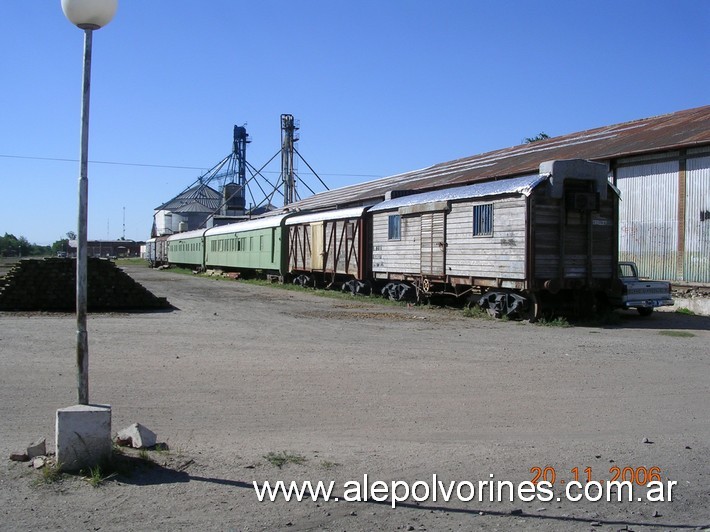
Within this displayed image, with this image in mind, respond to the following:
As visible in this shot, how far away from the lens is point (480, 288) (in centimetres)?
1825

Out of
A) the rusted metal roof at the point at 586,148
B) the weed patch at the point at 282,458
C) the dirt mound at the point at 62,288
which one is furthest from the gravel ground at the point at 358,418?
the rusted metal roof at the point at 586,148

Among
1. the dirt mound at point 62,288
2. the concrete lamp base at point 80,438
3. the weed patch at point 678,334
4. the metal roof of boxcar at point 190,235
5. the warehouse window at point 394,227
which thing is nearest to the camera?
the concrete lamp base at point 80,438

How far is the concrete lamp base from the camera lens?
→ 5082 millimetres

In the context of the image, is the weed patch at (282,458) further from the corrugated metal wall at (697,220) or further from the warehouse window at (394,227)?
the corrugated metal wall at (697,220)

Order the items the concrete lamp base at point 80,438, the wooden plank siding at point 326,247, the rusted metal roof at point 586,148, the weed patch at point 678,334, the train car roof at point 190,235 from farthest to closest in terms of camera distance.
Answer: the train car roof at point 190,235
the wooden plank siding at point 326,247
the rusted metal roof at point 586,148
the weed patch at point 678,334
the concrete lamp base at point 80,438

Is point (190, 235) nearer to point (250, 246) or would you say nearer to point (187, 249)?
point (187, 249)

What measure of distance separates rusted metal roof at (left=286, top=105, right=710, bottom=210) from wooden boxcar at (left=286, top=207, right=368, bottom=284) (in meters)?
5.26

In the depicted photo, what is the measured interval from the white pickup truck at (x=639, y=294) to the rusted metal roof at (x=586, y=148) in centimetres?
476

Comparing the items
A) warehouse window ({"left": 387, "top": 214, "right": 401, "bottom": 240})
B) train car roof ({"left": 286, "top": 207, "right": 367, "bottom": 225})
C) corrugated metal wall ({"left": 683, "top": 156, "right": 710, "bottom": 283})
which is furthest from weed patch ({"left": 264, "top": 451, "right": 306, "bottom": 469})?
train car roof ({"left": 286, "top": 207, "right": 367, "bottom": 225})

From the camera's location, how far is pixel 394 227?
2205 centimetres

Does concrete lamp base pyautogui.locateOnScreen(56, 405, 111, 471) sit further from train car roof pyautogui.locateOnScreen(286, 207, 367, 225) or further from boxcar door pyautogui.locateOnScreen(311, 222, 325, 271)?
boxcar door pyautogui.locateOnScreen(311, 222, 325, 271)

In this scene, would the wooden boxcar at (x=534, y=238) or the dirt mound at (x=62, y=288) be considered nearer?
the wooden boxcar at (x=534, y=238)

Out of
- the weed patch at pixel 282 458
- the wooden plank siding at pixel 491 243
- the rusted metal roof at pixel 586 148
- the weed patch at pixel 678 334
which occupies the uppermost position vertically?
the rusted metal roof at pixel 586 148

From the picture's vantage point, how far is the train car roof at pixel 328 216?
24578 millimetres
